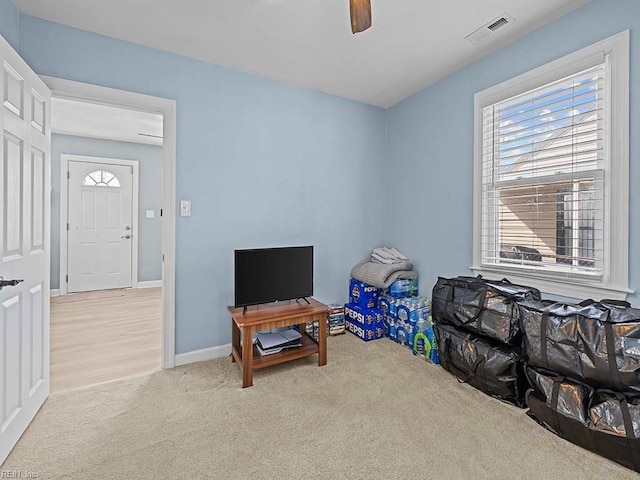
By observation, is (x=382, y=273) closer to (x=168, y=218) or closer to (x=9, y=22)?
(x=168, y=218)

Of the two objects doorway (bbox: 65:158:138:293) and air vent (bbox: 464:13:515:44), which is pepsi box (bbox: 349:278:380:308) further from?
doorway (bbox: 65:158:138:293)

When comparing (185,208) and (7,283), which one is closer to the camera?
(7,283)

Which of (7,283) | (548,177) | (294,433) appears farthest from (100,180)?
(548,177)

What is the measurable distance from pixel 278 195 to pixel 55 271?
4380 millimetres

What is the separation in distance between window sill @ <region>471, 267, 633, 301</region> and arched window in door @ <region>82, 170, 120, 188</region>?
5786 millimetres

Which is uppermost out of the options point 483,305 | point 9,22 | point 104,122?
point 104,122

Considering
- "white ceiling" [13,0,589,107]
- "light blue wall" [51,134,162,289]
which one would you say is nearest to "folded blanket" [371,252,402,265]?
"white ceiling" [13,0,589,107]

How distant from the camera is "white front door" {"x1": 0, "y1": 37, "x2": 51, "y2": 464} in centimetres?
160

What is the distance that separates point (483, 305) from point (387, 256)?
53.7 inches

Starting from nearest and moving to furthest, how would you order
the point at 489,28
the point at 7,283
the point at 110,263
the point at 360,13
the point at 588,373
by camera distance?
the point at 360,13, the point at 7,283, the point at 588,373, the point at 489,28, the point at 110,263

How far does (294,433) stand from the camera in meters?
1.80

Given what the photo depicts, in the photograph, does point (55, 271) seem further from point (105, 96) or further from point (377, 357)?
point (377, 357)

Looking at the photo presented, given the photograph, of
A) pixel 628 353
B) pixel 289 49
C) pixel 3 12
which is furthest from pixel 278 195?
pixel 628 353

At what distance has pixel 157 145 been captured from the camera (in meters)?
5.76
